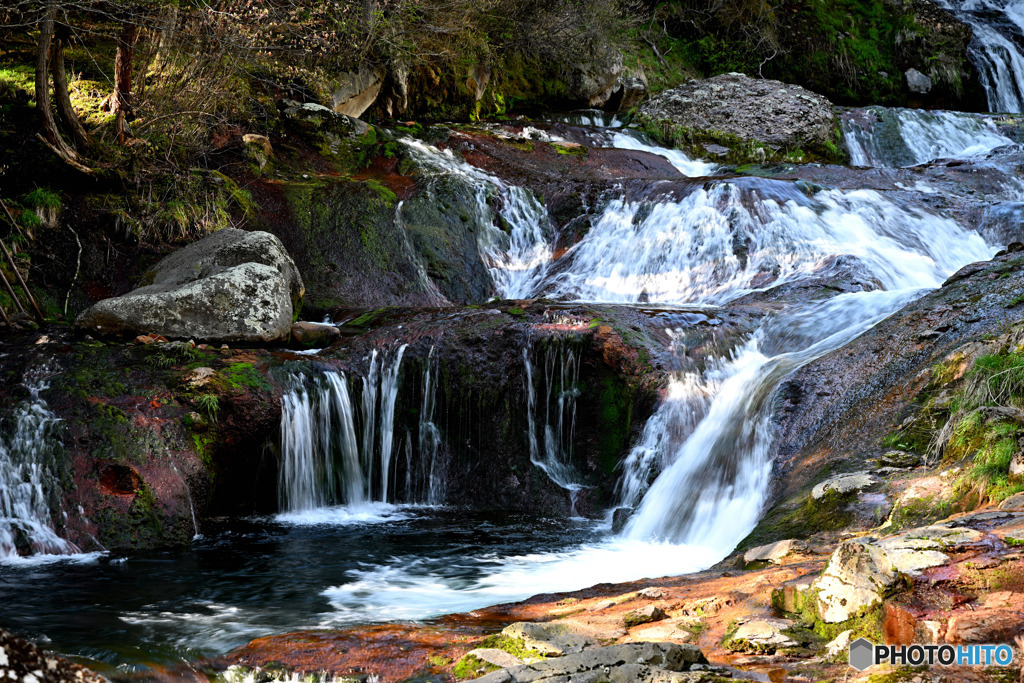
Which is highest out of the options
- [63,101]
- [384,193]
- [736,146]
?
[736,146]

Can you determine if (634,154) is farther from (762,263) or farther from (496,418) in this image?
(496,418)

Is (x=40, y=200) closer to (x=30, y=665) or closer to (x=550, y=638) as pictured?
(x=550, y=638)

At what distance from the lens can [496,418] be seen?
26.6 feet

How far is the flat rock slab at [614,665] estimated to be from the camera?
2.67 meters

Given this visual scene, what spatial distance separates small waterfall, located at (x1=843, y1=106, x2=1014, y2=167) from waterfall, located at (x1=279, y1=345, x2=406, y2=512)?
12.5 metres

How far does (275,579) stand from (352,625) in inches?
51.3

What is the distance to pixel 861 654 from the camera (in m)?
2.75

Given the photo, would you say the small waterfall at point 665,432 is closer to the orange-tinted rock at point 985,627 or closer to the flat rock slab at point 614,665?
the flat rock slab at point 614,665

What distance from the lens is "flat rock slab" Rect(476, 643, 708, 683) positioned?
2.67m

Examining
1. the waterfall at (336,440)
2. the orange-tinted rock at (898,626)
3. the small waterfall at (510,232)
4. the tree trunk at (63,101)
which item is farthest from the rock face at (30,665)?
the small waterfall at (510,232)

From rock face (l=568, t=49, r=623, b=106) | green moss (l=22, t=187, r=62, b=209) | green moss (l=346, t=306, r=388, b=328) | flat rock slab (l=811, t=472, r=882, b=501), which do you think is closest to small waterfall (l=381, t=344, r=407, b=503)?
green moss (l=346, t=306, r=388, b=328)

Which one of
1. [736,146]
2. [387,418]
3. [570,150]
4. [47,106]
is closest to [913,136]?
[736,146]
